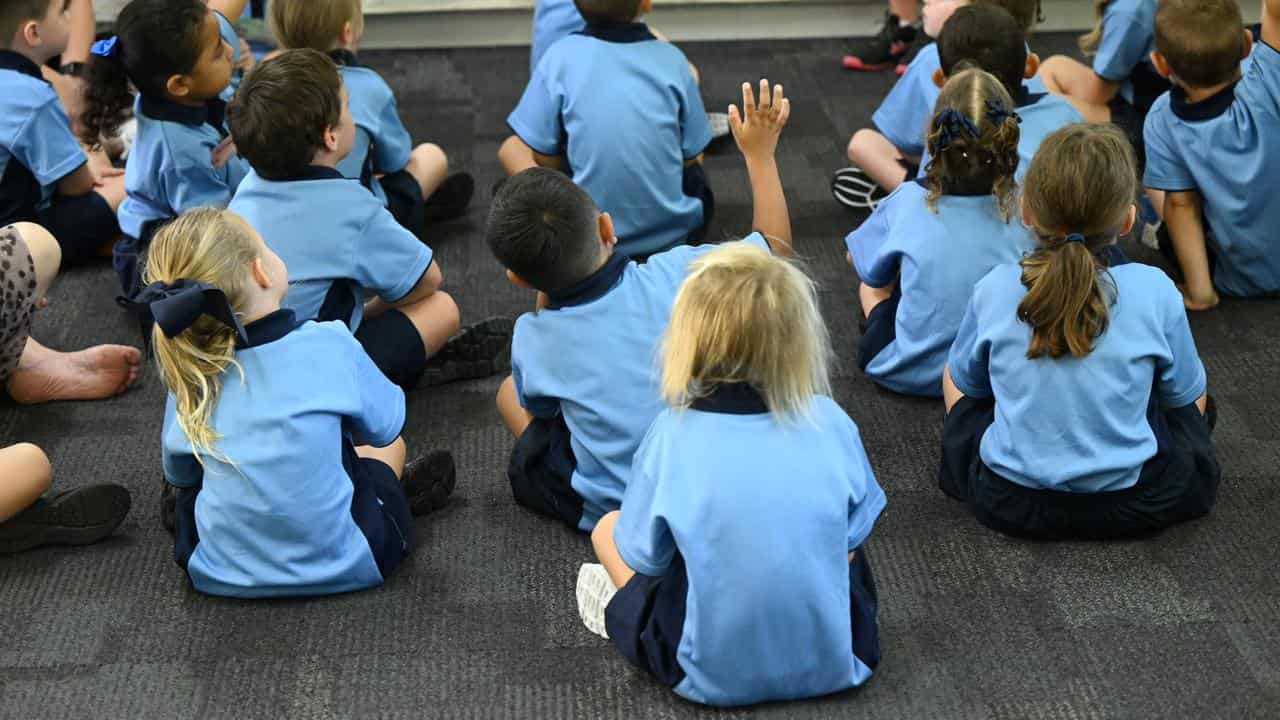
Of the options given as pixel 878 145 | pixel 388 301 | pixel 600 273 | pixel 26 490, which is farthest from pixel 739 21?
pixel 26 490

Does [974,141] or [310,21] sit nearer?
[974,141]

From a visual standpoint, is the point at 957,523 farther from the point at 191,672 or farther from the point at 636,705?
the point at 191,672

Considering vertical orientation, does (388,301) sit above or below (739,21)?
above

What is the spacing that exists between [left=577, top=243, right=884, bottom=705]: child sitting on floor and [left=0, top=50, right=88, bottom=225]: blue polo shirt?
5.04 ft

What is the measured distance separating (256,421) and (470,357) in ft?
2.32

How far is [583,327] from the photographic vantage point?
1807 mm

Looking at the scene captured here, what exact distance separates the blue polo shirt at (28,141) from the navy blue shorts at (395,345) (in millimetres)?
743

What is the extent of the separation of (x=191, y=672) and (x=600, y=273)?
28.8 inches

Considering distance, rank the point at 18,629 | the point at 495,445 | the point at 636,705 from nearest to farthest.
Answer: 1. the point at 636,705
2. the point at 18,629
3. the point at 495,445

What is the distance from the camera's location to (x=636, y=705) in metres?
1.62

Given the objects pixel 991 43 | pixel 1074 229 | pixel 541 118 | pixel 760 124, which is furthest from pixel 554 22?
pixel 1074 229

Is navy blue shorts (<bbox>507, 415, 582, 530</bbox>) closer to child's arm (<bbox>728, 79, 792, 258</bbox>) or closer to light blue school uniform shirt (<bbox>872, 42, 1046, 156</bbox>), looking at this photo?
child's arm (<bbox>728, 79, 792, 258</bbox>)

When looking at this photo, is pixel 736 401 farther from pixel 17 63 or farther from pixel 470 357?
pixel 17 63

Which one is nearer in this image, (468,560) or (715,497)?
(715,497)
